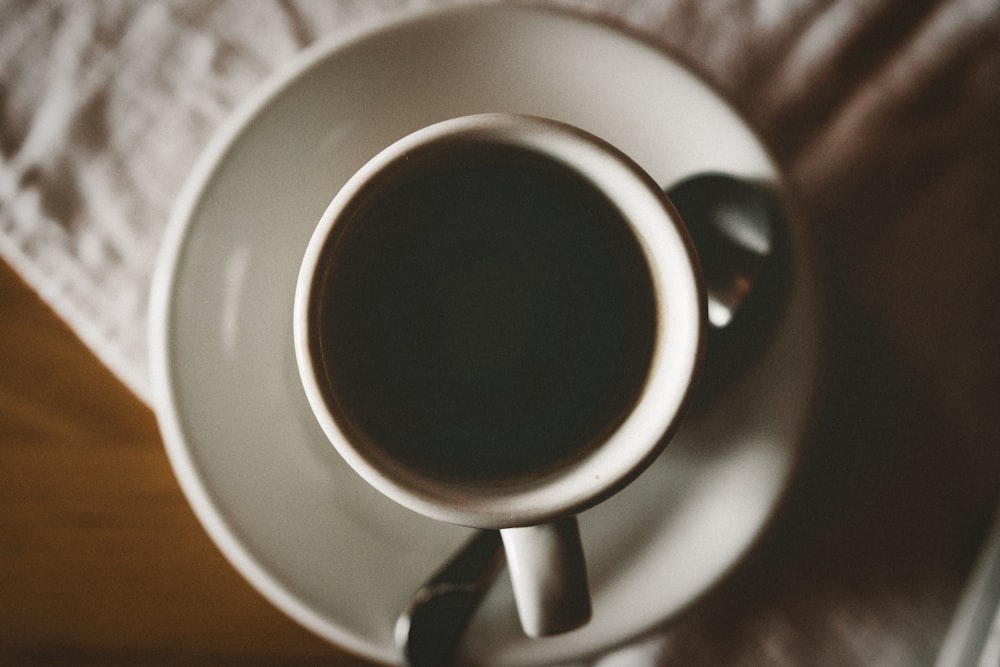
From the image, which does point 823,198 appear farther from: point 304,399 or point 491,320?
point 304,399

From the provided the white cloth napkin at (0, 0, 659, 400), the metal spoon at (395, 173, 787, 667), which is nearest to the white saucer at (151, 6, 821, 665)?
the metal spoon at (395, 173, 787, 667)

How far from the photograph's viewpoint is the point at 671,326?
40 cm

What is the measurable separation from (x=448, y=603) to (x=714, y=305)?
0.25 meters

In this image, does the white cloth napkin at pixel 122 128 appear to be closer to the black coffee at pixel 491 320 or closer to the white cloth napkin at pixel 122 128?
the white cloth napkin at pixel 122 128

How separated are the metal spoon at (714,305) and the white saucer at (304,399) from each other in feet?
0.04

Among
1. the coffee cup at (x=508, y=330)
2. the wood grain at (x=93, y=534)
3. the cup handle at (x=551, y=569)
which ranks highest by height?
the coffee cup at (x=508, y=330)

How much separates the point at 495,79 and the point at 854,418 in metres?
0.33

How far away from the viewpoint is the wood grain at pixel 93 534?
0.55 metres

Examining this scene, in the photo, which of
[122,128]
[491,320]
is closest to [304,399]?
[491,320]

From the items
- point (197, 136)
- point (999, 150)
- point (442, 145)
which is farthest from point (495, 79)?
point (999, 150)

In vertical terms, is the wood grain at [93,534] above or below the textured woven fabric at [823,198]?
below

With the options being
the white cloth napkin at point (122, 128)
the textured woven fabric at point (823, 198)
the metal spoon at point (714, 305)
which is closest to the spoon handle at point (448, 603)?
the metal spoon at point (714, 305)

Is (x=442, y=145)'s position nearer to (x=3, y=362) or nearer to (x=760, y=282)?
(x=760, y=282)

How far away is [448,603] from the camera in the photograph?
17.6 inches
